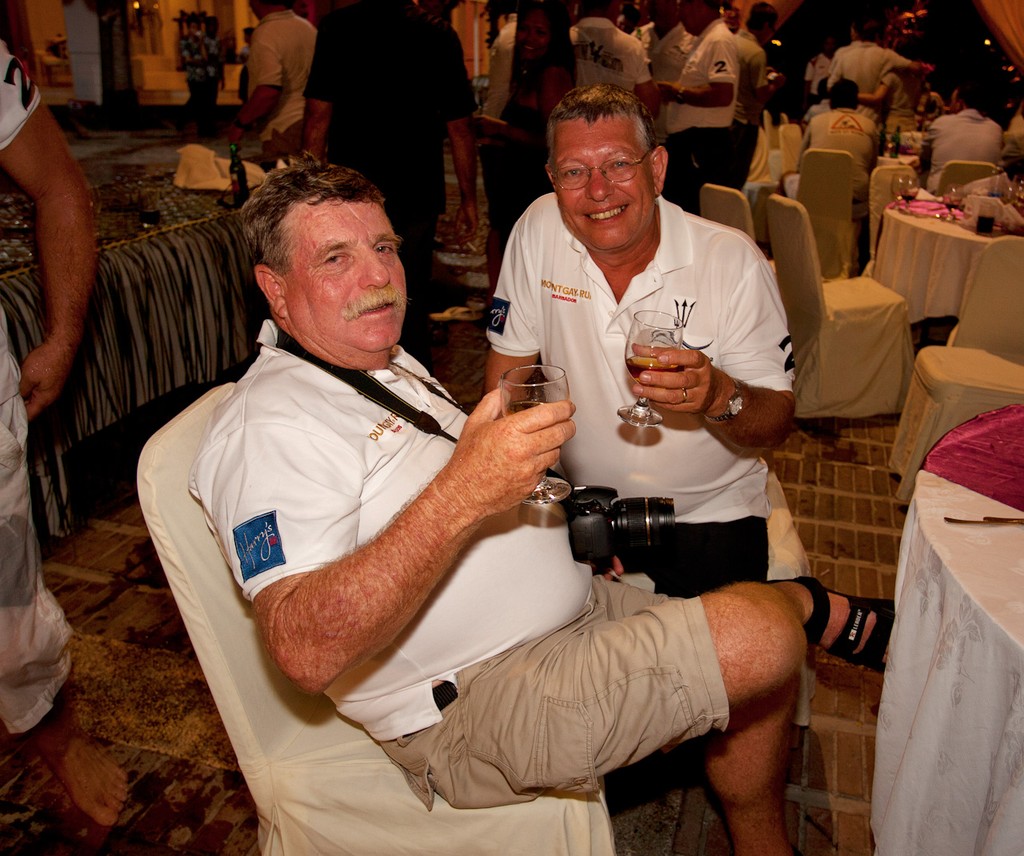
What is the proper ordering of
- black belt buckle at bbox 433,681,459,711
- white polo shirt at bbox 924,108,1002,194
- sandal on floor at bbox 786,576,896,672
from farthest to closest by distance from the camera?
white polo shirt at bbox 924,108,1002,194, sandal on floor at bbox 786,576,896,672, black belt buckle at bbox 433,681,459,711

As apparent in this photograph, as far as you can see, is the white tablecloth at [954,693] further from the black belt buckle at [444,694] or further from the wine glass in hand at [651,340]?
the black belt buckle at [444,694]

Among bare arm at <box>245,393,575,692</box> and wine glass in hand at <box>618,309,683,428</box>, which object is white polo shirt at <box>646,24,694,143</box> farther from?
bare arm at <box>245,393,575,692</box>

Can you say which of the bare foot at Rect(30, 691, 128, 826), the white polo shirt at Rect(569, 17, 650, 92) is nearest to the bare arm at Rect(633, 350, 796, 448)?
the bare foot at Rect(30, 691, 128, 826)

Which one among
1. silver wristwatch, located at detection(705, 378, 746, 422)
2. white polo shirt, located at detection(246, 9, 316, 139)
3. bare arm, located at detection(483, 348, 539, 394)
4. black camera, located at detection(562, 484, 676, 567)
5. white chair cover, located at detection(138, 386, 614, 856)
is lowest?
white chair cover, located at detection(138, 386, 614, 856)

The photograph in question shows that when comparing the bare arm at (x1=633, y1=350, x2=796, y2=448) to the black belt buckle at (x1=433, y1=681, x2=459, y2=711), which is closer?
the black belt buckle at (x1=433, y1=681, x2=459, y2=711)

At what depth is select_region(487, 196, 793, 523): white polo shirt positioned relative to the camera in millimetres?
2049

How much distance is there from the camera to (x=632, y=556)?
216cm

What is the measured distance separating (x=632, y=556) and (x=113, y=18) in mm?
16537

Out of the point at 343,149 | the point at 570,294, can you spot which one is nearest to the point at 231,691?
the point at 570,294

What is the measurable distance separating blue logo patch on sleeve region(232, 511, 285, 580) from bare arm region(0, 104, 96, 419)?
98 cm

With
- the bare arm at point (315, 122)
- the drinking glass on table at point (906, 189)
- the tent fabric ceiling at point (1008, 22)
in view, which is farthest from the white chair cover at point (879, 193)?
the bare arm at point (315, 122)

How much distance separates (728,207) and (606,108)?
2.02 meters

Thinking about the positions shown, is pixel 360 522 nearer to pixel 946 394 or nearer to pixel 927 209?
pixel 946 394

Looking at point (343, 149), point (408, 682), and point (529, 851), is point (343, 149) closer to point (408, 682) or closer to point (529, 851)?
point (408, 682)
